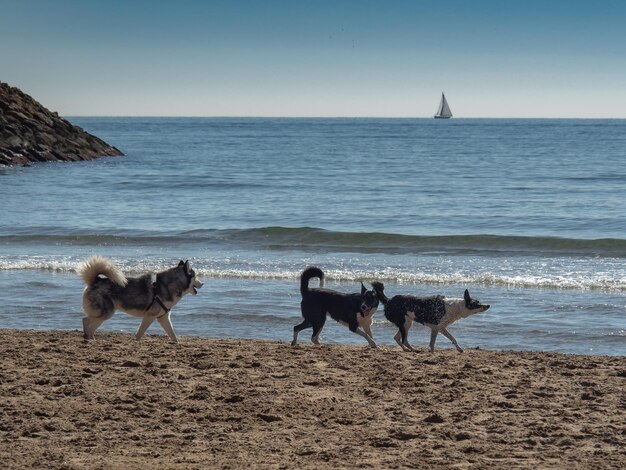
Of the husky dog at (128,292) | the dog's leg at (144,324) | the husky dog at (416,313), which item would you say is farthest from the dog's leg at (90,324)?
the husky dog at (416,313)

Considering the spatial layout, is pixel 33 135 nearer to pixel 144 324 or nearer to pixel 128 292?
pixel 144 324

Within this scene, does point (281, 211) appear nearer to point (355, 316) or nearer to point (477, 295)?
point (477, 295)

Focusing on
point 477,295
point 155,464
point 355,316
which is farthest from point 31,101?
point 155,464

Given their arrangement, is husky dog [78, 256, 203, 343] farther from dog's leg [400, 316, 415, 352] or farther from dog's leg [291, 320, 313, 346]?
dog's leg [400, 316, 415, 352]

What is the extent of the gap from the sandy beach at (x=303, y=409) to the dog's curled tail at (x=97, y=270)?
752 mm

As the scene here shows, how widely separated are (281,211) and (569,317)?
1687 cm

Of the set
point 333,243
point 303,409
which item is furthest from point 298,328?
point 333,243

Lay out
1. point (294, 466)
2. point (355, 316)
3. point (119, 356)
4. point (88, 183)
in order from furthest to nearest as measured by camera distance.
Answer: point (88, 183) → point (355, 316) → point (119, 356) → point (294, 466)

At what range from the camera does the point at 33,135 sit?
5019 centimetres

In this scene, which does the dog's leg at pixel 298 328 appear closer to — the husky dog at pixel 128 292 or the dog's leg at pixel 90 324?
the husky dog at pixel 128 292

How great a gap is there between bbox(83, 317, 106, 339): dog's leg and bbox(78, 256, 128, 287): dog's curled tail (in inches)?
20.7

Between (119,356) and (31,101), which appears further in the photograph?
(31,101)

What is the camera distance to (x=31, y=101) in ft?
176

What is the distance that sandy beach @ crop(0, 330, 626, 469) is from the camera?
20.8 ft
